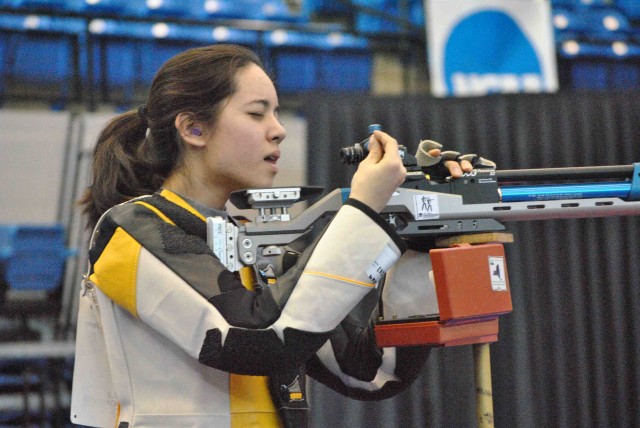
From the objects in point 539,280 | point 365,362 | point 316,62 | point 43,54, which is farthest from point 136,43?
point 365,362

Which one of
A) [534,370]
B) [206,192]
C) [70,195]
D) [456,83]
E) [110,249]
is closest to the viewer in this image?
[110,249]

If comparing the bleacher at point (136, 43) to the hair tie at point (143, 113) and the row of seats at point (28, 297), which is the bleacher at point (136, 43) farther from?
the hair tie at point (143, 113)

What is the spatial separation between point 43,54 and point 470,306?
11.5ft

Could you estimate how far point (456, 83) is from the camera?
467cm

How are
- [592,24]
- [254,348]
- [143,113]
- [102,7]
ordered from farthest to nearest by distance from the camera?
[592,24] → [102,7] → [143,113] → [254,348]

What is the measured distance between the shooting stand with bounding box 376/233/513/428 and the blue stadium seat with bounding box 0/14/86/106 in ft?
11.0

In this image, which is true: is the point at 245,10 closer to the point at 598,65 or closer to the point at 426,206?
the point at 598,65

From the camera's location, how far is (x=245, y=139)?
4.63 ft

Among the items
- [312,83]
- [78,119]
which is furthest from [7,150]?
[312,83]

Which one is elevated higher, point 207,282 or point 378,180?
point 378,180

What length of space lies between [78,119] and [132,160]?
8.43 ft

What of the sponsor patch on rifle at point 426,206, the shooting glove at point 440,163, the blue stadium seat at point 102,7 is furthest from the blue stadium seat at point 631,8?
the sponsor patch on rifle at point 426,206

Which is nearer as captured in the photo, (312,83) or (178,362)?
(178,362)

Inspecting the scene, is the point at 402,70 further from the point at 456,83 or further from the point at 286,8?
the point at 286,8
